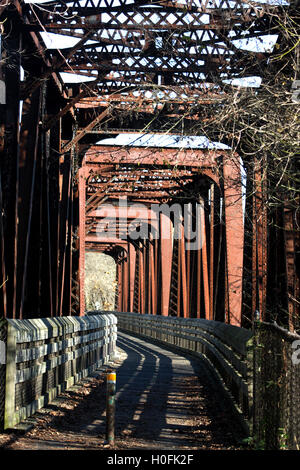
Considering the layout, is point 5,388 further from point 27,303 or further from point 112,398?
point 27,303

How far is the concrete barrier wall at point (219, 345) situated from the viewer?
7823mm

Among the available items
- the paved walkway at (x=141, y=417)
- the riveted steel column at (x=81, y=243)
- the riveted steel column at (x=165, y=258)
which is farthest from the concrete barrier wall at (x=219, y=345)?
the riveted steel column at (x=81, y=243)

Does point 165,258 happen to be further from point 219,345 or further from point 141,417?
point 141,417

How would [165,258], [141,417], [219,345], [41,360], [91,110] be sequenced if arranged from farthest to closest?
1. [165,258]
2. [91,110]
3. [219,345]
4. [141,417]
5. [41,360]

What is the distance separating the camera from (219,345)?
13.3m

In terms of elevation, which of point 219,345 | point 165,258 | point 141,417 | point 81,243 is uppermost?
point 165,258

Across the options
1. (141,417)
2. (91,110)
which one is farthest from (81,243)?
(141,417)

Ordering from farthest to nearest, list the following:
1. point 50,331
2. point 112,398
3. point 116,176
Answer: point 116,176 < point 50,331 < point 112,398

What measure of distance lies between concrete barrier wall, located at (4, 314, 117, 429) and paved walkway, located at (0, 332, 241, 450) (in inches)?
7.9

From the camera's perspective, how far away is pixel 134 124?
1730 centimetres

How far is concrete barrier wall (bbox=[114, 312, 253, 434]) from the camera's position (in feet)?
25.7

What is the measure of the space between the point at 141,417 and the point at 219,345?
463cm
